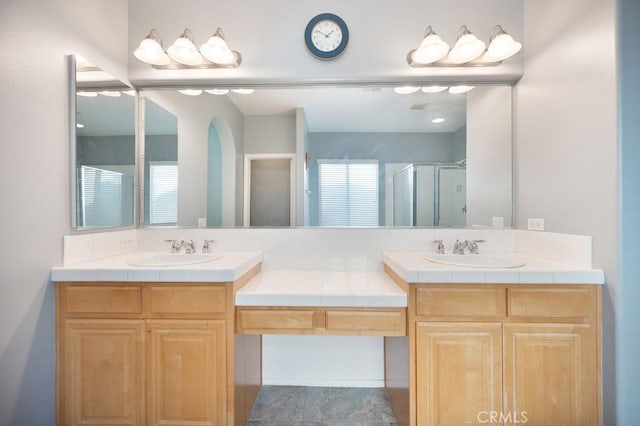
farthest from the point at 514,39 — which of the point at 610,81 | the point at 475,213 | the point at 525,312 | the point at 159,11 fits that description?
the point at 159,11

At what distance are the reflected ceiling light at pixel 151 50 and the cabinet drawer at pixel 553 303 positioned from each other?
231 cm

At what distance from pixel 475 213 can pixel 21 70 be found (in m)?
2.49

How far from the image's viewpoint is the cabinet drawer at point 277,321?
1410mm

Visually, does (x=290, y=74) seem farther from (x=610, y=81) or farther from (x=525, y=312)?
(x=525, y=312)

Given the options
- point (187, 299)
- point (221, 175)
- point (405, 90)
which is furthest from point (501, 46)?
point (187, 299)

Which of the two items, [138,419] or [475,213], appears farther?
[475,213]

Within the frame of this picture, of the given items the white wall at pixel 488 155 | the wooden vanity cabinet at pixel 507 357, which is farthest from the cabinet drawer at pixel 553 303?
the white wall at pixel 488 155

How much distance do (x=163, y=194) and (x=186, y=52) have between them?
914 millimetres

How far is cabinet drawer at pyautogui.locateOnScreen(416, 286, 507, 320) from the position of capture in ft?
4.43

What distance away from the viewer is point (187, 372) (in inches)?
53.9

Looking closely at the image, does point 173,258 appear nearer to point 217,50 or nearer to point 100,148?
point 100,148

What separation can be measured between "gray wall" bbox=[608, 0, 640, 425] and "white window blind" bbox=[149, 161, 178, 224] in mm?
2397

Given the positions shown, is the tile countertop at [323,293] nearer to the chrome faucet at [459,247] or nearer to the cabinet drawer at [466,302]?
the cabinet drawer at [466,302]

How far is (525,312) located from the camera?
134 centimetres
